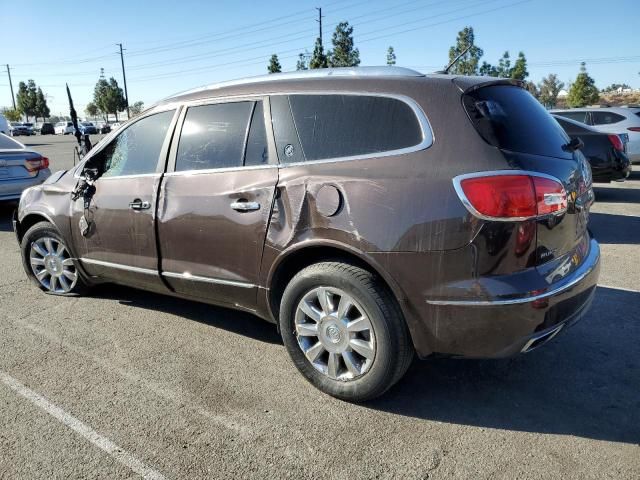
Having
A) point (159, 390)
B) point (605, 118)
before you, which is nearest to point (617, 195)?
point (605, 118)

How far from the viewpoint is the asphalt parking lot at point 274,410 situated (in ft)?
8.11

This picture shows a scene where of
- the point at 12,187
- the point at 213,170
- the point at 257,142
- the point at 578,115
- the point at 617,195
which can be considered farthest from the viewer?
the point at 578,115

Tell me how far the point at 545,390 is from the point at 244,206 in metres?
2.10

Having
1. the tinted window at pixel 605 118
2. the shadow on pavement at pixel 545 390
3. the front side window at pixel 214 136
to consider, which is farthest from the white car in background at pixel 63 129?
the shadow on pavement at pixel 545 390

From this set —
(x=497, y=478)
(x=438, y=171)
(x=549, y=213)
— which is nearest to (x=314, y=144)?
(x=438, y=171)

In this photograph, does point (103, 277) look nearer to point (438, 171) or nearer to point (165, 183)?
point (165, 183)

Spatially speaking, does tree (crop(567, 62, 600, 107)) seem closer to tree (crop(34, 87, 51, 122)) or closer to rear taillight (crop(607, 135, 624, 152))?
rear taillight (crop(607, 135, 624, 152))

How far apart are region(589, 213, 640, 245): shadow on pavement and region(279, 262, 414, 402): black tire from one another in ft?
14.3

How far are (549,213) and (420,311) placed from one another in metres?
0.79

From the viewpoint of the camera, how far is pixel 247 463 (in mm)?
2486

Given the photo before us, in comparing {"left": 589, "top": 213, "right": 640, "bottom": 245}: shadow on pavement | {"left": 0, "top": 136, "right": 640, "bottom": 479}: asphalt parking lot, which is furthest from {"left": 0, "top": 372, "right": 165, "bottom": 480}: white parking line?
{"left": 589, "top": 213, "right": 640, "bottom": 245}: shadow on pavement

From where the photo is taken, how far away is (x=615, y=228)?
7.26 m

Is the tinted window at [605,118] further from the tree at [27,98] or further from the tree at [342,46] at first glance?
the tree at [27,98]

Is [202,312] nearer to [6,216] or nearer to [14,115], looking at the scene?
[6,216]
